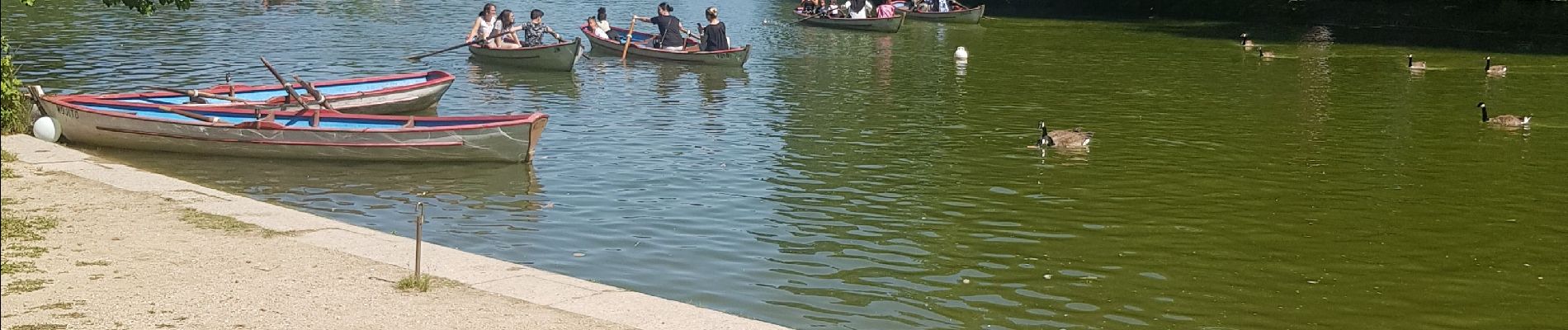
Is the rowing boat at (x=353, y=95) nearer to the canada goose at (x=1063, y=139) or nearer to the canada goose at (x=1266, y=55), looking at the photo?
the canada goose at (x=1063, y=139)

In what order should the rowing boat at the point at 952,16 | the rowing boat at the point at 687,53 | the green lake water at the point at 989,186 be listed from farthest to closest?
the rowing boat at the point at 952,16 → the rowing boat at the point at 687,53 → the green lake water at the point at 989,186

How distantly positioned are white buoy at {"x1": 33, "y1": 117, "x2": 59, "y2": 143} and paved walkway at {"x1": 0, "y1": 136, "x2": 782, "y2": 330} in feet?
21.8

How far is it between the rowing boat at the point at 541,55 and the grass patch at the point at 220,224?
20231 mm

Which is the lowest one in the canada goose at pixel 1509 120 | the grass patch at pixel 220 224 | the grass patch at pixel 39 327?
the canada goose at pixel 1509 120

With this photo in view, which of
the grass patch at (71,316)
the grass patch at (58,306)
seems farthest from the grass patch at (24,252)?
the grass patch at (71,316)

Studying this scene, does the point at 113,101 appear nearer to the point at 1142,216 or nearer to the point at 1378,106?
the point at 1142,216

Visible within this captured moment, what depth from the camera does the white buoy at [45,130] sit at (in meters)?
22.7

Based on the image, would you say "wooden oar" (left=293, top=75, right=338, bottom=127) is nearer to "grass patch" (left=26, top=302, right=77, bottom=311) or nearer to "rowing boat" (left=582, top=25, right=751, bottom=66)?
"grass patch" (left=26, top=302, right=77, bottom=311)

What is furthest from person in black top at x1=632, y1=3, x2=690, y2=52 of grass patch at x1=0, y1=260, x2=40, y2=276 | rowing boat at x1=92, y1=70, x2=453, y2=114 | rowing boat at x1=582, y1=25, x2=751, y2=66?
grass patch at x1=0, y1=260, x2=40, y2=276

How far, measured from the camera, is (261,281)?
1264 cm

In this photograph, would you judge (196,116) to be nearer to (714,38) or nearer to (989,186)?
(989,186)

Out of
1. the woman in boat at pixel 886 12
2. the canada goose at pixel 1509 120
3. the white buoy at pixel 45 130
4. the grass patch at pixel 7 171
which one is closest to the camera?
the grass patch at pixel 7 171

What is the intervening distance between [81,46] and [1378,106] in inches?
1220

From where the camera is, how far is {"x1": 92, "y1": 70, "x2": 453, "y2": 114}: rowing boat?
24.9m
